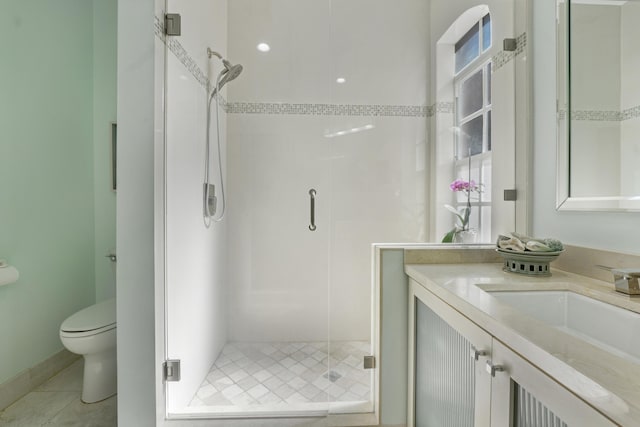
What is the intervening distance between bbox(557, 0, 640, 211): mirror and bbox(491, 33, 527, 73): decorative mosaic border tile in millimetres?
192

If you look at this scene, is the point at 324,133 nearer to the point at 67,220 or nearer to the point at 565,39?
the point at 565,39

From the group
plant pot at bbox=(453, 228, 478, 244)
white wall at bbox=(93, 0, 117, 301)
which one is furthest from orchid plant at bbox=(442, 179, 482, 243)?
white wall at bbox=(93, 0, 117, 301)

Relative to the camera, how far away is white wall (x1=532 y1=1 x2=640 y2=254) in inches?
46.2

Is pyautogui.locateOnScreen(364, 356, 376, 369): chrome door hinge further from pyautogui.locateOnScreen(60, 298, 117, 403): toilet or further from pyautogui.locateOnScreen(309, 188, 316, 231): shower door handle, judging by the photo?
pyautogui.locateOnScreen(60, 298, 117, 403): toilet

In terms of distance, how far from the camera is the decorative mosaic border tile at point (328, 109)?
77.4 inches

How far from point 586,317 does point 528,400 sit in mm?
444

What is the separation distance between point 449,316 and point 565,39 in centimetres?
123

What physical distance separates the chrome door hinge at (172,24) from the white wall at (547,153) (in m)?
1.67

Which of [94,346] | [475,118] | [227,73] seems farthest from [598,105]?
[94,346]

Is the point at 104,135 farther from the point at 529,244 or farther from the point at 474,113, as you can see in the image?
the point at 529,244

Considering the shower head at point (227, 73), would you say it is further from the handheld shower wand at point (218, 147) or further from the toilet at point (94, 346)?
the toilet at point (94, 346)

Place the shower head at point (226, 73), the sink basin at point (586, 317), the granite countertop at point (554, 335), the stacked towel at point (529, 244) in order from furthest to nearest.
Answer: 1. the shower head at point (226, 73)
2. the stacked towel at point (529, 244)
3. the sink basin at point (586, 317)
4. the granite countertop at point (554, 335)

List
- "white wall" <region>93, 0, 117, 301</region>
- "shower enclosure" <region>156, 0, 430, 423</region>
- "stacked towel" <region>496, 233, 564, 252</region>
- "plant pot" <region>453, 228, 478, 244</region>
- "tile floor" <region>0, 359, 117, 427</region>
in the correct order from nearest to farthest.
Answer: "stacked towel" <region>496, 233, 564, 252</region>
"tile floor" <region>0, 359, 117, 427</region>
"plant pot" <region>453, 228, 478, 244</region>
"shower enclosure" <region>156, 0, 430, 423</region>
"white wall" <region>93, 0, 117, 301</region>

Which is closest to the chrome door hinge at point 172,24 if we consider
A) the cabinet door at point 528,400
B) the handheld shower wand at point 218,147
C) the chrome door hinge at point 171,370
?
the handheld shower wand at point 218,147
